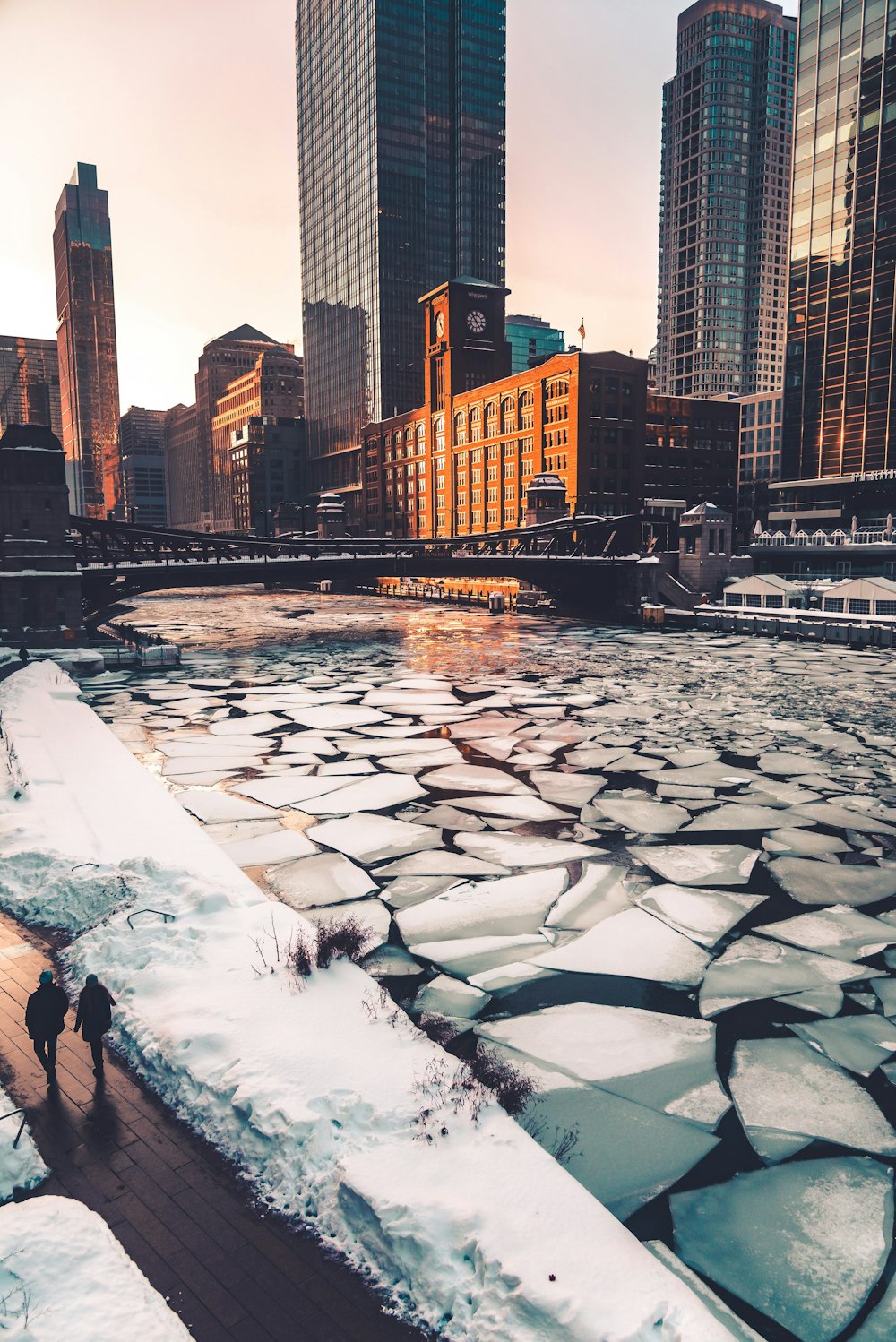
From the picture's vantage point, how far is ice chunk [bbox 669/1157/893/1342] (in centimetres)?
517

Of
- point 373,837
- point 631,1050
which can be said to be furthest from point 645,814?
point 631,1050

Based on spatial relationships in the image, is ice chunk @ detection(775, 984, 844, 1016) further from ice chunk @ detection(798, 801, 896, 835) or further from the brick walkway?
ice chunk @ detection(798, 801, 896, 835)

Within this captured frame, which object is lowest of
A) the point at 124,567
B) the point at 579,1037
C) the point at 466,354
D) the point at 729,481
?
the point at 579,1037

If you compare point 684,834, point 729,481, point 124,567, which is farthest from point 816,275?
point 684,834

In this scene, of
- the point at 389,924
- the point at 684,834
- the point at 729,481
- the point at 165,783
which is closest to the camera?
the point at 389,924

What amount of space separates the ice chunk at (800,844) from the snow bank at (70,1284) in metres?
10.5

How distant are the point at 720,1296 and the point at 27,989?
683cm

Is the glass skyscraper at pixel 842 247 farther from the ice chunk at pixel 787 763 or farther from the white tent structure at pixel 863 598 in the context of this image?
the ice chunk at pixel 787 763

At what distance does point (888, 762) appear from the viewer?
18.1 metres

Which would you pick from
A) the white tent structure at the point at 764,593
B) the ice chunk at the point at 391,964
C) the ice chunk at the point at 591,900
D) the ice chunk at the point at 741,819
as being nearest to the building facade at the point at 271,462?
the white tent structure at the point at 764,593

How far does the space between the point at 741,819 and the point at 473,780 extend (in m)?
5.24

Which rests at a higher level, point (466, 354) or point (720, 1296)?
point (466, 354)

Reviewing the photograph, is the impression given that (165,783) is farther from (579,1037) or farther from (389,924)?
(579,1037)

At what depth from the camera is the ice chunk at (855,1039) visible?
7.68 m
